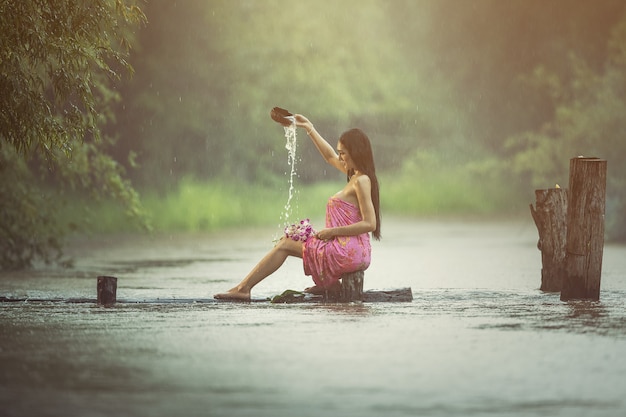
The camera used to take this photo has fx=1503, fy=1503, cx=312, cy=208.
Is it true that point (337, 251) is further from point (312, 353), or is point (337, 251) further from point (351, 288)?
point (312, 353)

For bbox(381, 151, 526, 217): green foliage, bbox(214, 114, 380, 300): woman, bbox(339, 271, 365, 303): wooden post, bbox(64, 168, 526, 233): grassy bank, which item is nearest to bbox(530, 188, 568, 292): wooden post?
bbox(214, 114, 380, 300): woman

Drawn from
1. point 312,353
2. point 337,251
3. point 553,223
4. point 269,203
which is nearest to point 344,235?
point 337,251

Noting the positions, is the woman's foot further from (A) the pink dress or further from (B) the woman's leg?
(A) the pink dress

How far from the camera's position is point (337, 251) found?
14180mm

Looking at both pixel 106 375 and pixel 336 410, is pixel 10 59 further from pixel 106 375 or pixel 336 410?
pixel 336 410

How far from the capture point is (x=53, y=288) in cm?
1781

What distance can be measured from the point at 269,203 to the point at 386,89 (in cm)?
1090

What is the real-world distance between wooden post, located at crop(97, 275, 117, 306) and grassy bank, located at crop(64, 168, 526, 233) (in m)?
13.5

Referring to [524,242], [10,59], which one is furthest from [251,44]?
[10,59]

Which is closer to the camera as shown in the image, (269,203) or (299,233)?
(299,233)

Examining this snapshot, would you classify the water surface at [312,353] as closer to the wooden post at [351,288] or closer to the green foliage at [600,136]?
the wooden post at [351,288]

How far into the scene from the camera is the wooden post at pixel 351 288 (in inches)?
566

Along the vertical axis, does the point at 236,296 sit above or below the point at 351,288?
below

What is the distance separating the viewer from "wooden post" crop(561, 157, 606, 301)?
14531mm
